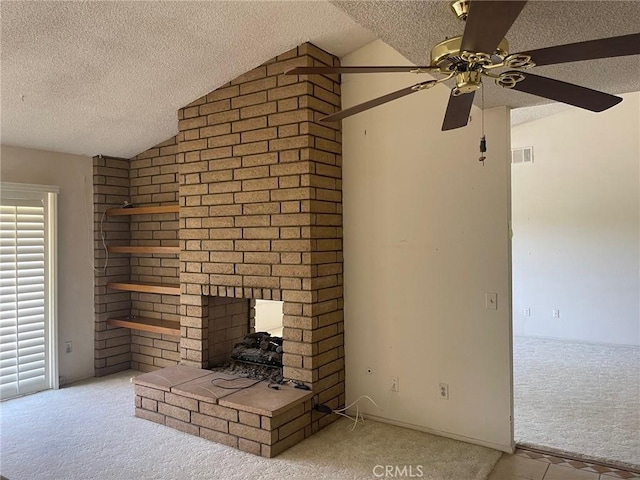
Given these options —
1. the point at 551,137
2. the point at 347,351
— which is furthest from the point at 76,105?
the point at 551,137

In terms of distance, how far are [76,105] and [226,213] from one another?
55.4 inches

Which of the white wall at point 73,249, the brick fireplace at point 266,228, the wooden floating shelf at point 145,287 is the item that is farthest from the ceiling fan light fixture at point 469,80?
the white wall at point 73,249

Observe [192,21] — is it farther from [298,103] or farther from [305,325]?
[305,325]

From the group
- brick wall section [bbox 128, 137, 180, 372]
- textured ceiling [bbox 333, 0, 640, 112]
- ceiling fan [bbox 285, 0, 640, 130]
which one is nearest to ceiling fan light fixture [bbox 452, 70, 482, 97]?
ceiling fan [bbox 285, 0, 640, 130]

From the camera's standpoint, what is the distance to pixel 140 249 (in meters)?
4.38

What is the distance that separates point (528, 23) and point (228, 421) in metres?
2.80

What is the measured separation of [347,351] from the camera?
3.64m

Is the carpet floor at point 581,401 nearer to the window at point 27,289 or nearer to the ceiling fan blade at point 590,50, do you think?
the ceiling fan blade at point 590,50

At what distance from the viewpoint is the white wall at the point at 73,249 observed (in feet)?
14.0

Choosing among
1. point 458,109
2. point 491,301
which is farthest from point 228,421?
point 458,109

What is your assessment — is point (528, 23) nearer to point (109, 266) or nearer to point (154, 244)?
point (154, 244)

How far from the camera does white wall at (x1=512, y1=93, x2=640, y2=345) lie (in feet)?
18.4

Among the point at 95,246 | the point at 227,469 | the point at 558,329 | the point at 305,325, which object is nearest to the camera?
the point at 227,469

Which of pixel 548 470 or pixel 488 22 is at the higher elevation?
pixel 488 22
